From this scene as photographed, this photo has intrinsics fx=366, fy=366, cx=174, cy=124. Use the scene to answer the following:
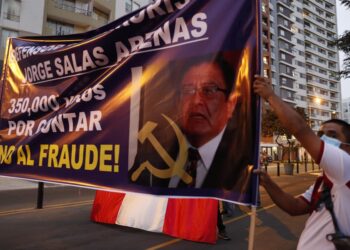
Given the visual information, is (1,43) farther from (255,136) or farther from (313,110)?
(313,110)

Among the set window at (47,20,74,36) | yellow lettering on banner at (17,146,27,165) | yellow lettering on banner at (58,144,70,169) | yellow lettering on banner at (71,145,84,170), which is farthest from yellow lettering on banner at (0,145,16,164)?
window at (47,20,74,36)

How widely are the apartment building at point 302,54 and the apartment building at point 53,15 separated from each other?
110ft

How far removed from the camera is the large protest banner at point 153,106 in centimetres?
260

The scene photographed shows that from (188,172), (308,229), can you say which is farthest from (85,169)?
(308,229)

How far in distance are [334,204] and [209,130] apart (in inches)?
38.2

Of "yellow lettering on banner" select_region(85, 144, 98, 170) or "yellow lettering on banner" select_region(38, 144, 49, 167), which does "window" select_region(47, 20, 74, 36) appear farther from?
"yellow lettering on banner" select_region(85, 144, 98, 170)

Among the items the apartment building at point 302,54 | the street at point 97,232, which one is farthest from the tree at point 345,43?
the apartment building at point 302,54

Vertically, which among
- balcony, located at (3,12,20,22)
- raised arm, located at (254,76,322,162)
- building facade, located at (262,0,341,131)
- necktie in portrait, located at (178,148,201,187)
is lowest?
necktie in portrait, located at (178,148,201,187)

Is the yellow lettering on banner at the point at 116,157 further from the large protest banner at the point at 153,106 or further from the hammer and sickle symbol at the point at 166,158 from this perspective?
the hammer and sickle symbol at the point at 166,158

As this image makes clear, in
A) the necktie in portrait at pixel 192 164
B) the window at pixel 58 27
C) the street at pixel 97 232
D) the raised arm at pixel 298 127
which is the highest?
the window at pixel 58 27

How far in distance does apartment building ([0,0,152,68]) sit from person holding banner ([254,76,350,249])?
2984cm

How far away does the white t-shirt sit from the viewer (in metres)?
1.91

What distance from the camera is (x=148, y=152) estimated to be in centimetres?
289

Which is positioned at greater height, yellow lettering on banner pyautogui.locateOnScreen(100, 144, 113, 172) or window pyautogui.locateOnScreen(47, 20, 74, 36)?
window pyautogui.locateOnScreen(47, 20, 74, 36)
